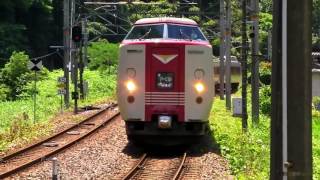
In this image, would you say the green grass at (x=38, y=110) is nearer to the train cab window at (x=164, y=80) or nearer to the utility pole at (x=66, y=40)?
the utility pole at (x=66, y=40)

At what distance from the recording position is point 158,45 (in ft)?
42.9

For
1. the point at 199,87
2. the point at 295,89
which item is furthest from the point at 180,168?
the point at 295,89

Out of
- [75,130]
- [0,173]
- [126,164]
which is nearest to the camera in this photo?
[0,173]

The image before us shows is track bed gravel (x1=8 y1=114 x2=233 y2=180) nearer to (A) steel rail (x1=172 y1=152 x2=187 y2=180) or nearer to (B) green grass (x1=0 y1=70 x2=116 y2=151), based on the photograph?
(A) steel rail (x1=172 y1=152 x2=187 y2=180)

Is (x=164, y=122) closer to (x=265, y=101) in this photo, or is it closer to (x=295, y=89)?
(x=295, y=89)

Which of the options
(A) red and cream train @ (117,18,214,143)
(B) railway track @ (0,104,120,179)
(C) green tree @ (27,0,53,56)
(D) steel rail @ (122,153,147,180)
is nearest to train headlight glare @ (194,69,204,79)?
(A) red and cream train @ (117,18,214,143)

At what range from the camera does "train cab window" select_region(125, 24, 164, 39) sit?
13.7m

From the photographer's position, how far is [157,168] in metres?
11.9

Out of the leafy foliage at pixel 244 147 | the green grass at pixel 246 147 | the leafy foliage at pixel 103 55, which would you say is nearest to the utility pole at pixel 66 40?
the green grass at pixel 246 147

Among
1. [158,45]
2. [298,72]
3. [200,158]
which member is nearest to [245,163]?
[200,158]

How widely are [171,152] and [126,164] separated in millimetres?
2064

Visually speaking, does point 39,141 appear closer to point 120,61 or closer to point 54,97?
point 120,61

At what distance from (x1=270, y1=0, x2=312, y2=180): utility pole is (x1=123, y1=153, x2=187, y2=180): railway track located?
6870mm

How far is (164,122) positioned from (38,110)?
601 inches
